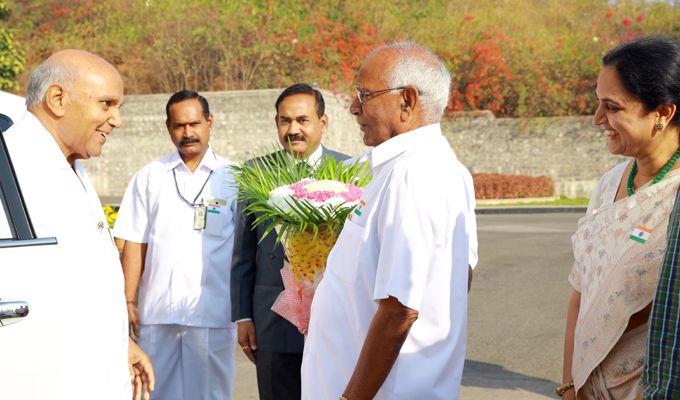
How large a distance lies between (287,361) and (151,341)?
1309 mm

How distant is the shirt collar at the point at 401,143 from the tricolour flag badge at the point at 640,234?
73 centimetres

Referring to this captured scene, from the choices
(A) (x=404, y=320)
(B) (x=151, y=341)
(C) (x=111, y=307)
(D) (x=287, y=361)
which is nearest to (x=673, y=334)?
(A) (x=404, y=320)

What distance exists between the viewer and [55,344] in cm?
282

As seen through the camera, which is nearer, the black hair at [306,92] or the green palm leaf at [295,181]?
the green palm leaf at [295,181]

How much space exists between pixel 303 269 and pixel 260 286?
1.04 metres

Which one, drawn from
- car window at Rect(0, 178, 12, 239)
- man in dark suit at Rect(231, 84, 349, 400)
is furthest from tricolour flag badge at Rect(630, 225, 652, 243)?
car window at Rect(0, 178, 12, 239)

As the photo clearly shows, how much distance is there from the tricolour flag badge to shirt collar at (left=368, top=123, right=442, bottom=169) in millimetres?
730

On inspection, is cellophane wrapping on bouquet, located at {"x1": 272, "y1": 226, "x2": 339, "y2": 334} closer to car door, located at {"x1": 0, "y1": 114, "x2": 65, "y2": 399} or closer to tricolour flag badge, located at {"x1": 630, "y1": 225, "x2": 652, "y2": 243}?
car door, located at {"x1": 0, "y1": 114, "x2": 65, "y2": 399}

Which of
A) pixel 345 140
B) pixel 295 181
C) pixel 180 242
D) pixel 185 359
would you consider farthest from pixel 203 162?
pixel 345 140

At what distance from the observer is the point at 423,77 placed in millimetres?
2928

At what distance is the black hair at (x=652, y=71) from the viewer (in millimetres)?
2799

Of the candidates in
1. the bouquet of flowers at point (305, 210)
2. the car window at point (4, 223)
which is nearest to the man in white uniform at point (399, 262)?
the bouquet of flowers at point (305, 210)

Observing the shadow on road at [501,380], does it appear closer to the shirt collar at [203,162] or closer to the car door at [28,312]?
the shirt collar at [203,162]

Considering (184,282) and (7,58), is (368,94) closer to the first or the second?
(184,282)
